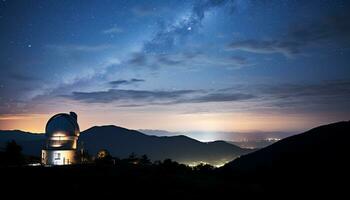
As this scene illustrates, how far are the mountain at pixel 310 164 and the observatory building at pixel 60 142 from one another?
23.6 m

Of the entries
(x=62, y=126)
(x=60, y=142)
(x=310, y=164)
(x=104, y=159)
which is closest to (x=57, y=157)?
(x=60, y=142)

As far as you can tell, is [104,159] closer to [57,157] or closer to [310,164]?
[57,157]

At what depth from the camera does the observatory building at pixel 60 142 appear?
142ft


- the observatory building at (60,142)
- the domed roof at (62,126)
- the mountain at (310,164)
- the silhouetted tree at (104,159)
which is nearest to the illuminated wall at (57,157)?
the observatory building at (60,142)

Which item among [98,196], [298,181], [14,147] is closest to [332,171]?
[298,181]

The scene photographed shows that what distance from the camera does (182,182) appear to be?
24000 millimetres

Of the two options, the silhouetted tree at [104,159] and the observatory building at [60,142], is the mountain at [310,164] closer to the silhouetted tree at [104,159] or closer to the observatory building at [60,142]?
the silhouetted tree at [104,159]

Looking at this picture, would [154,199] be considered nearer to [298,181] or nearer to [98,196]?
[98,196]

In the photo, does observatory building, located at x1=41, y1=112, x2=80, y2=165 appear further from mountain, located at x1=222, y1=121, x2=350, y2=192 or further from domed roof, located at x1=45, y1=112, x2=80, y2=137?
mountain, located at x1=222, y1=121, x2=350, y2=192

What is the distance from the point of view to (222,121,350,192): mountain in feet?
107

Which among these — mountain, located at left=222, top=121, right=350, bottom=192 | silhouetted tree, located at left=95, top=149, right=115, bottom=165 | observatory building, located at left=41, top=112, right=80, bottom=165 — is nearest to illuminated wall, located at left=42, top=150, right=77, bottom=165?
observatory building, located at left=41, top=112, right=80, bottom=165

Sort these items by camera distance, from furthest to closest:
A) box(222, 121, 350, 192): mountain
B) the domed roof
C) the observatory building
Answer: the domed roof → the observatory building → box(222, 121, 350, 192): mountain

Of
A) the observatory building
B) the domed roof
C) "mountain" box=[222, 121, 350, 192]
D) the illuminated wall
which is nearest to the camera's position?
"mountain" box=[222, 121, 350, 192]

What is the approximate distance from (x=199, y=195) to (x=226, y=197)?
→ 1.77m
